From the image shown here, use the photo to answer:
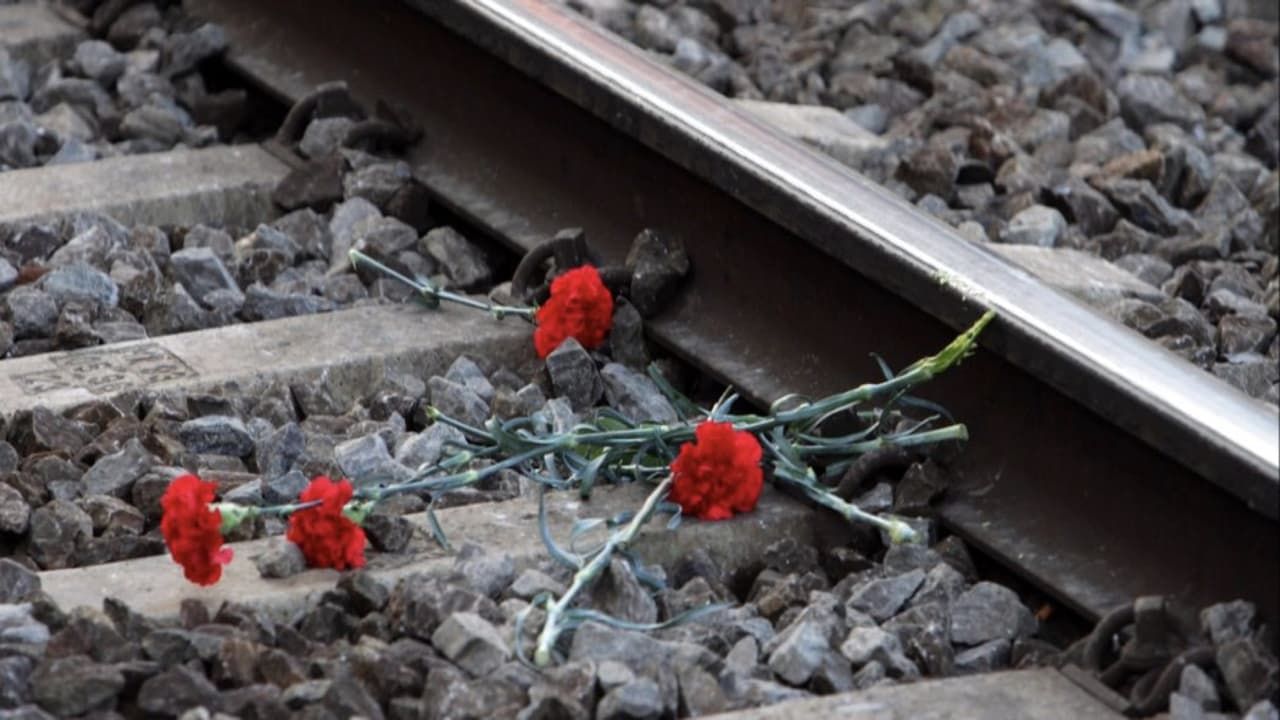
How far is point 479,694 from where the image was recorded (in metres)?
2.68

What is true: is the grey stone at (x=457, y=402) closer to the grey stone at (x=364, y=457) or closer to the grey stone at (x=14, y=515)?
the grey stone at (x=364, y=457)

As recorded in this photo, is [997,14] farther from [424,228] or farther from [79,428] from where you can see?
[79,428]

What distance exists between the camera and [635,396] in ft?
12.0

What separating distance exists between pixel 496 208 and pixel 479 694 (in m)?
1.77

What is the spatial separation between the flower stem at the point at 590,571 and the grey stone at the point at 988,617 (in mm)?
416

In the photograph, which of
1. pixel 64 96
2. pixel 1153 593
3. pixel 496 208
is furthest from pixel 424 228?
pixel 1153 593

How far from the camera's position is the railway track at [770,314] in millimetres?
2961

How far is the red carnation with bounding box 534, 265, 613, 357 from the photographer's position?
3756mm

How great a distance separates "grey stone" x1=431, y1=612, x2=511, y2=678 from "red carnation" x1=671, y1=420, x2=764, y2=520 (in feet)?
1.56

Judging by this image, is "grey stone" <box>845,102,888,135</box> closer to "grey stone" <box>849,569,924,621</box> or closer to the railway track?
the railway track

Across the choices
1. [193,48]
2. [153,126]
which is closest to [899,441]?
[153,126]

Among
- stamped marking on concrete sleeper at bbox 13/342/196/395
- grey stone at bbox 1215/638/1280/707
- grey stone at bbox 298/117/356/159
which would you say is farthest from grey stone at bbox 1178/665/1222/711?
grey stone at bbox 298/117/356/159

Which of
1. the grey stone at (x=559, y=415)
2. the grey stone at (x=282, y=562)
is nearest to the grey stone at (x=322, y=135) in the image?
the grey stone at (x=559, y=415)

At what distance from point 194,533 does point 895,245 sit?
112 centimetres
